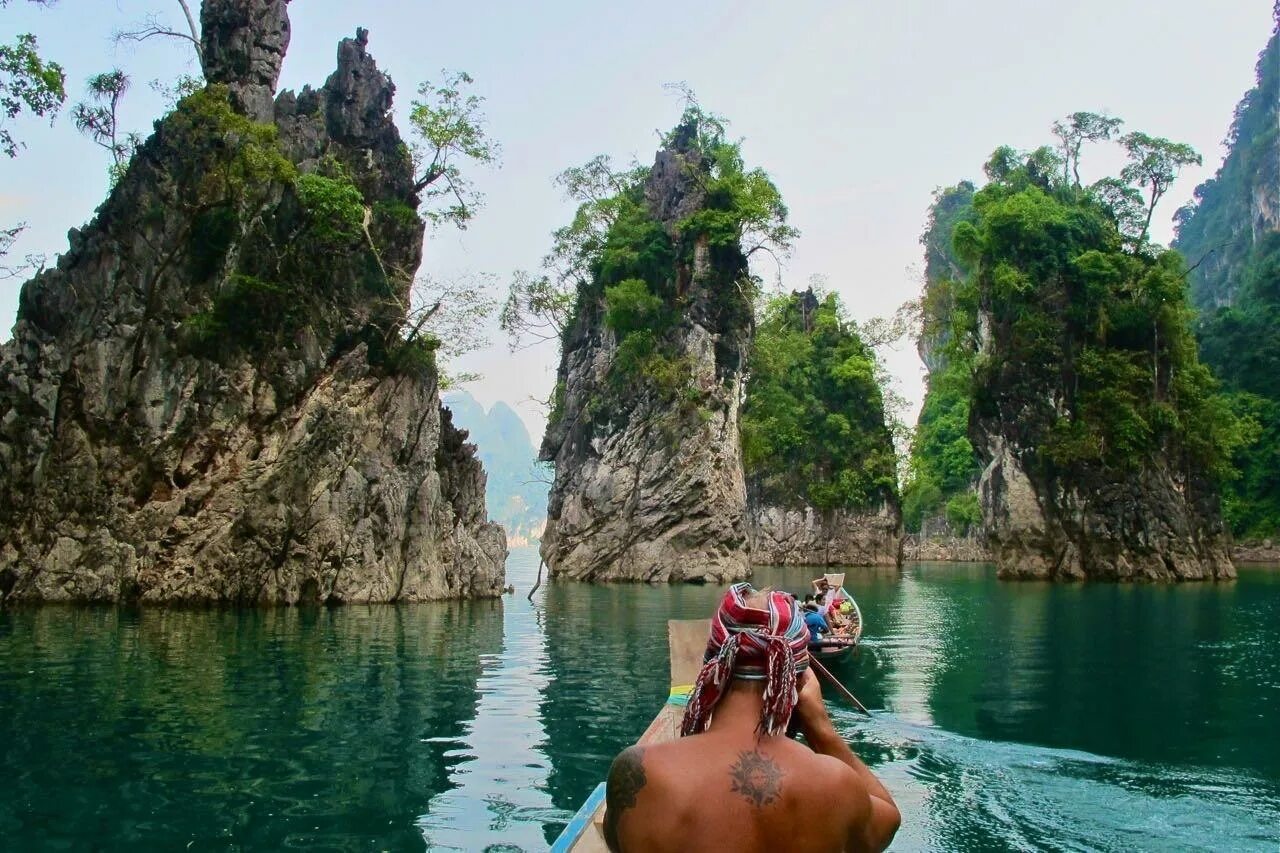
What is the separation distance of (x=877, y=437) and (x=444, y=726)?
6007cm

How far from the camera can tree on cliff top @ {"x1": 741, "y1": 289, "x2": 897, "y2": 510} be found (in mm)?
67375

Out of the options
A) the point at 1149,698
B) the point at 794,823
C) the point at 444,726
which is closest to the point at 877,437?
the point at 1149,698

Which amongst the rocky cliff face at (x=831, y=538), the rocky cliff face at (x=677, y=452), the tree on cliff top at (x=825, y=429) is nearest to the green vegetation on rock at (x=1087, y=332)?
the rocky cliff face at (x=677, y=452)

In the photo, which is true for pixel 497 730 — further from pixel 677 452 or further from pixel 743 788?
pixel 677 452

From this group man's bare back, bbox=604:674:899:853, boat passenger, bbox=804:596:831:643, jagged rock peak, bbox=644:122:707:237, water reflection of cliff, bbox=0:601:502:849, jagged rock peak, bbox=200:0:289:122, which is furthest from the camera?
jagged rock peak, bbox=644:122:707:237

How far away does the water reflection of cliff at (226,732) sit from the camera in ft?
26.8

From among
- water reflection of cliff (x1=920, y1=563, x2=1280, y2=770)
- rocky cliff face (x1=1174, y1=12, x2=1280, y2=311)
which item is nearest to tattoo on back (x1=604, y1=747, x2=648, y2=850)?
water reflection of cliff (x1=920, y1=563, x2=1280, y2=770)

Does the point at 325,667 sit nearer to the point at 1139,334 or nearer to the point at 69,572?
the point at 69,572

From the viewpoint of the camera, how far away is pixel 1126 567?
152 feet

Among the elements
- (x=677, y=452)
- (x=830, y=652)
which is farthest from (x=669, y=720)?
(x=677, y=452)

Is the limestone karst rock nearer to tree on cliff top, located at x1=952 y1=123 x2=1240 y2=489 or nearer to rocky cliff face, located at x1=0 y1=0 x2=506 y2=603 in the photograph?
tree on cliff top, located at x1=952 y1=123 x2=1240 y2=489

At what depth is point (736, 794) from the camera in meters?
3.00

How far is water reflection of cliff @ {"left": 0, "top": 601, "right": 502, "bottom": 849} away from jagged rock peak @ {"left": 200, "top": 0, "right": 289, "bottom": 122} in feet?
55.2

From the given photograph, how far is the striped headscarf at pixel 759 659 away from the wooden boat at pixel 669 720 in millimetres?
2102
